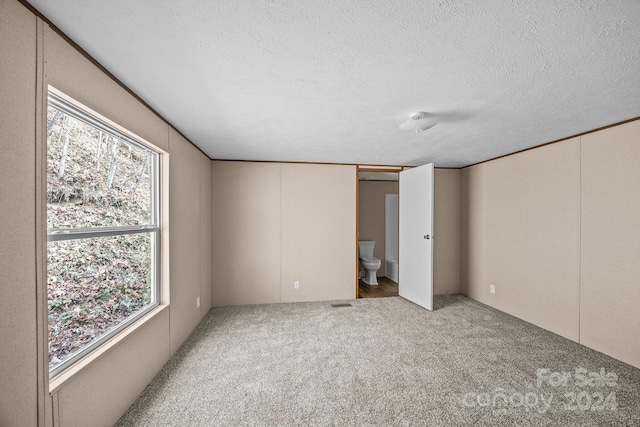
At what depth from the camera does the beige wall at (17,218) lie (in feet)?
3.12

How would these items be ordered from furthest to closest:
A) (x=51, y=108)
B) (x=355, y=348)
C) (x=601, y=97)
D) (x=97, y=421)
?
(x=355, y=348) < (x=601, y=97) < (x=97, y=421) < (x=51, y=108)

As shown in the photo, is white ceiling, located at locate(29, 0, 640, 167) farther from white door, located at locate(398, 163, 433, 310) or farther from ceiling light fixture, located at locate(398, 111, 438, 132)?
white door, located at locate(398, 163, 433, 310)

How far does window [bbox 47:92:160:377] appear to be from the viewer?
4.16 feet

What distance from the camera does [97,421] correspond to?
1437 mm

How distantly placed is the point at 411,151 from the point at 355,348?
247cm

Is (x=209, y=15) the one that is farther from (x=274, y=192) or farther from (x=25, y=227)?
(x=274, y=192)

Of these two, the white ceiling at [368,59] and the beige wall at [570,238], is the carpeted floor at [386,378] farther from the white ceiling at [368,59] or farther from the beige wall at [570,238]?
the white ceiling at [368,59]

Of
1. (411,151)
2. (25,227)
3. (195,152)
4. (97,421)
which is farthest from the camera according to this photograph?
(411,151)

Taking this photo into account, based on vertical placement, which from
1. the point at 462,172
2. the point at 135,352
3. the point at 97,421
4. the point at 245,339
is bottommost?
the point at 245,339

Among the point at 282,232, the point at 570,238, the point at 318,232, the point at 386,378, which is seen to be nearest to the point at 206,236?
the point at 282,232

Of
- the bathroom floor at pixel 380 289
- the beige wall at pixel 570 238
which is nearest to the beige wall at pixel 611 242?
the beige wall at pixel 570 238

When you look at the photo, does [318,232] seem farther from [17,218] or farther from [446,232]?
[17,218]

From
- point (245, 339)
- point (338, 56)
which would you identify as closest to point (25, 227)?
point (338, 56)

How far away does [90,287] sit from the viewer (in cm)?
150
